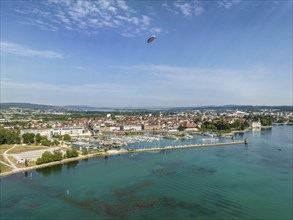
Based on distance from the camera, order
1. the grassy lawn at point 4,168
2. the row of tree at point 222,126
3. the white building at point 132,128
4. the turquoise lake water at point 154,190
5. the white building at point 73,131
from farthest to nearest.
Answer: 1. the row of tree at point 222,126
2. the white building at point 132,128
3. the white building at point 73,131
4. the grassy lawn at point 4,168
5. the turquoise lake water at point 154,190

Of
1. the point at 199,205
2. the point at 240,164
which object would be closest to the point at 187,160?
the point at 240,164

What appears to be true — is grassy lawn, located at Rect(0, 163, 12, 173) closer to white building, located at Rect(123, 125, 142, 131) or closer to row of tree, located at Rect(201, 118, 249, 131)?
white building, located at Rect(123, 125, 142, 131)

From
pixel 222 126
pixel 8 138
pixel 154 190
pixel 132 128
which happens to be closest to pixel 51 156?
pixel 154 190

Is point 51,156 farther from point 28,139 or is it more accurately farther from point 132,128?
point 132,128

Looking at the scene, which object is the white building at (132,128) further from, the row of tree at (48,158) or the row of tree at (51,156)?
the row of tree at (48,158)

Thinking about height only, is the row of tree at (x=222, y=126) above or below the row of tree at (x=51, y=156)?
above

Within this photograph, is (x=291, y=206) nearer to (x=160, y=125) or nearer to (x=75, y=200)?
(x=75, y=200)

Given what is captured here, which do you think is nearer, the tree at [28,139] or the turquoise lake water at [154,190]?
the turquoise lake water at [154,190]

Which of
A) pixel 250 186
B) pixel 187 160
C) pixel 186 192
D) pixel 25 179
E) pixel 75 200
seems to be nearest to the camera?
pixel 75 200

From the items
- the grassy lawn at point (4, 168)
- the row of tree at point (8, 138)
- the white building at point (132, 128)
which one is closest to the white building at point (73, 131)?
the white building at point (132, 128)
